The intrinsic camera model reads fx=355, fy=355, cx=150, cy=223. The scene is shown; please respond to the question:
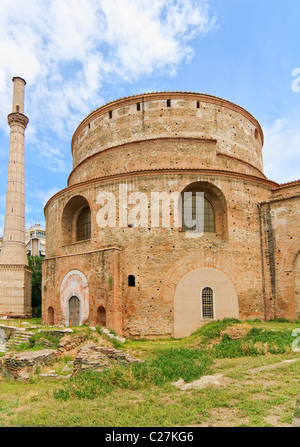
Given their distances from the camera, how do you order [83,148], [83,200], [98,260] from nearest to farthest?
[98,260], [83,200], [83,148]

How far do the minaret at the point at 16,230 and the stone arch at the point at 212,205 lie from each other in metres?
15.9

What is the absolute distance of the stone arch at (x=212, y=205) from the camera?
17.4 metres

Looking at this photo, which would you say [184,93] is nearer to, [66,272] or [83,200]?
[83,200]

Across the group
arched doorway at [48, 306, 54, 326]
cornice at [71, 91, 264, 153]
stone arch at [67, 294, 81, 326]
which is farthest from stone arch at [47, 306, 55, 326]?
cornice at [71, 91, 264, 153]

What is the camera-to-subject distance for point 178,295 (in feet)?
52.2

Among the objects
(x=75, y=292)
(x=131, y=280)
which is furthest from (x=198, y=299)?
(x=75, y=292)

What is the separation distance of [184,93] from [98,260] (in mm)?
11099

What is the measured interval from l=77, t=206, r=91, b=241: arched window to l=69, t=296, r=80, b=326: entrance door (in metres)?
3.57

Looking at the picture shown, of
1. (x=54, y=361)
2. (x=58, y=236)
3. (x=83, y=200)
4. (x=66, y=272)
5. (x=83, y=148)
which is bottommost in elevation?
(x=54, y=361)

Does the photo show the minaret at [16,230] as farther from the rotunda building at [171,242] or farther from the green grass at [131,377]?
the green grass at [131,377]

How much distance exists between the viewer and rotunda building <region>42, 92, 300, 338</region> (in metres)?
16.0

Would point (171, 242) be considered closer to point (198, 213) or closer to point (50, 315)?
point (198, 213)

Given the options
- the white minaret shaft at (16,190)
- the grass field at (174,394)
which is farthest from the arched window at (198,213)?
the white minaret shaft at (16,190)
